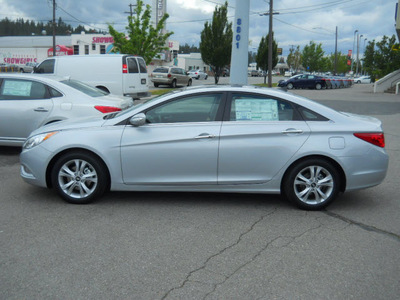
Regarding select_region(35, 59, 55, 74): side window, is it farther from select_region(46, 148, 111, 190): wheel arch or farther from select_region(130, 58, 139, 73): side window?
select_region(46, 148, 111, 190): wheel arch

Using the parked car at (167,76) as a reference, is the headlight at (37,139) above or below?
below

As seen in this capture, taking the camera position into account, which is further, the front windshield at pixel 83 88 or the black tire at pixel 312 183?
the front windshield at pixel 83 88

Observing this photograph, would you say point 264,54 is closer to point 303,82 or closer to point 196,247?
point 303,82

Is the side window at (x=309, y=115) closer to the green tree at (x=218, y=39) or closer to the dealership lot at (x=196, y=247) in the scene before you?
the dealership lot at (x=196, y=247)

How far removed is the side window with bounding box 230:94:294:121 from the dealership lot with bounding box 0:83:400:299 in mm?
1107

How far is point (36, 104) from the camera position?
7723 mm

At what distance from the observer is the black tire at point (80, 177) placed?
5.12 m

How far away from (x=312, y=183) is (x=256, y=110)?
1.11m

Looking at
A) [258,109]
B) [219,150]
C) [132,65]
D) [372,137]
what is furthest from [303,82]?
[219,150]

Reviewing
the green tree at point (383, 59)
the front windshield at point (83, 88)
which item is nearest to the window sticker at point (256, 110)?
the front windshield at point (83, 88)

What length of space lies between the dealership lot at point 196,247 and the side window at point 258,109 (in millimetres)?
1107

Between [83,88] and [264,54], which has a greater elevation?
[264,54]

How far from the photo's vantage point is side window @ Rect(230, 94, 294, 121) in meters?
5.17

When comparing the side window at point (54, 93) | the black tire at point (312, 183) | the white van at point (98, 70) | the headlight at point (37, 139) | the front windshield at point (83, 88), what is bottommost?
the black tire at point (312, 183)
